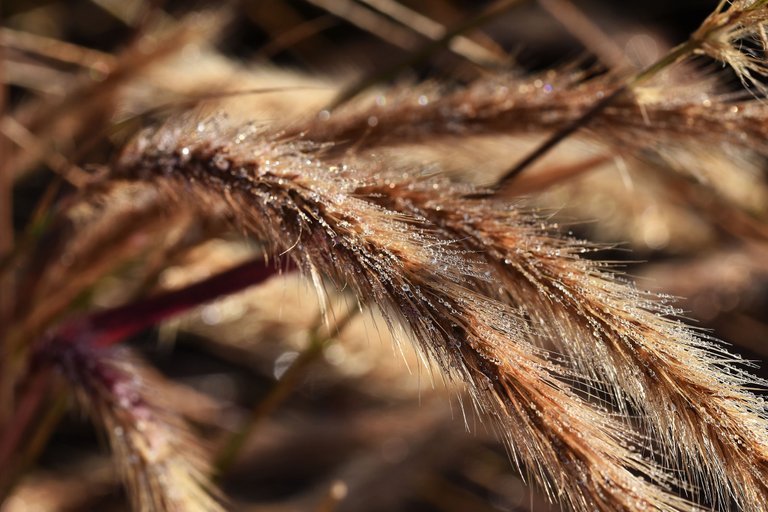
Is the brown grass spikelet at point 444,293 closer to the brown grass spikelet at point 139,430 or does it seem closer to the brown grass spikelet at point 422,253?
the brown grass spikelet at point 422,253

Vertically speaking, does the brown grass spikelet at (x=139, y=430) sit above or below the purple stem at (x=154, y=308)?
below

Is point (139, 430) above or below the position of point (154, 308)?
below

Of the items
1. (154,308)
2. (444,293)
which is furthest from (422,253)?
(154,308)

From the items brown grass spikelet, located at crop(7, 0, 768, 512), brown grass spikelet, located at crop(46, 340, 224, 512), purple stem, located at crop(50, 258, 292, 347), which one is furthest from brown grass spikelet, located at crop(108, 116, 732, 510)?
brown grass spikelet, located at crop(46, 340, 224, 512)

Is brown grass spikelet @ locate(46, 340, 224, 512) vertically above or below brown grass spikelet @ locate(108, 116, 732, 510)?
below

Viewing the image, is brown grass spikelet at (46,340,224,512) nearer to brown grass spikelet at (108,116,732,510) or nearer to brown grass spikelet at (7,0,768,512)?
brown grass spikelet at (7,0,768,512)

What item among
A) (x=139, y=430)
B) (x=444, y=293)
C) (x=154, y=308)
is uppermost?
(x=444, y=293)

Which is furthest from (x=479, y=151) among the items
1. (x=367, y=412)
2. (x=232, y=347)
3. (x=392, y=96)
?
(x=232, y=347)

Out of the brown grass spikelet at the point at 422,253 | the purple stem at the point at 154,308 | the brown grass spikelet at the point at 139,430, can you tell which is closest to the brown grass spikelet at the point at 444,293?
the brown grass spikelet at the point at 422,253

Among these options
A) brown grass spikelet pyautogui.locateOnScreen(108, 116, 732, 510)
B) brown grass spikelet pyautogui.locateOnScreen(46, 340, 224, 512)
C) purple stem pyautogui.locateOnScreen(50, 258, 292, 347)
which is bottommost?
brown grass spikelet pyautogui.locateOnScreen(46, 340, 224, 512)

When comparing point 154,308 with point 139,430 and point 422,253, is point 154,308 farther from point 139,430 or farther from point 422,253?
point 422,253

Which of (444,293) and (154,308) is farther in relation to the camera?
(154,308)

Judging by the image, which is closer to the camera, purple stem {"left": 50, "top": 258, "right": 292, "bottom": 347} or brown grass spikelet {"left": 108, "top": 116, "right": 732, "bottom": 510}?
brown grass spikelet {"left": 108, "top": 116, "right": 732, "bottom": 510}
